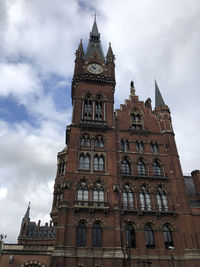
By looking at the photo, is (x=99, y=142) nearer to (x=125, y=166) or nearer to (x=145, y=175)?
(x=125, y=166)

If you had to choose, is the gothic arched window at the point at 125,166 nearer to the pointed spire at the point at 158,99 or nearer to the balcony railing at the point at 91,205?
the balcony railing at the point at 91,205

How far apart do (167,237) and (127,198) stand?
7178 mm

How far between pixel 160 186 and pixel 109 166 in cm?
829

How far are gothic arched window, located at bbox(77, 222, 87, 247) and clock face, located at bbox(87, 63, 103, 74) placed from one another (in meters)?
28.3

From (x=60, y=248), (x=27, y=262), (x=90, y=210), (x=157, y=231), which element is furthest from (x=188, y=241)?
(x=27, y=262)

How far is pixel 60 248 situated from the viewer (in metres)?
25.5

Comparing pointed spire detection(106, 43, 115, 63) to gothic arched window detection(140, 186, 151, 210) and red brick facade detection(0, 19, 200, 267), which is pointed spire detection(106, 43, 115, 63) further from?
gothic arched window detection(140, 186, 151, 210)

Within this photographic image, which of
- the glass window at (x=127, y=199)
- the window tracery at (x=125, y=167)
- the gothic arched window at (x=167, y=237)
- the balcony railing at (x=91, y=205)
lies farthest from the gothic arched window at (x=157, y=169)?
the balcony railing at (x=91, y=205)

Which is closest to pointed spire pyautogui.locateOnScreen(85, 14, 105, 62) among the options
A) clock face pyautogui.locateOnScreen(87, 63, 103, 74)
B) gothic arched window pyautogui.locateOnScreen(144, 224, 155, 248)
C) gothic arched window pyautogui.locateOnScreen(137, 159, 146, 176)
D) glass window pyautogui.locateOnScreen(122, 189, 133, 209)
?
clock face pyautogui.locateOnScreen(87, 63, 103, 74)

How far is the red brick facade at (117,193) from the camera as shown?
26703 mm

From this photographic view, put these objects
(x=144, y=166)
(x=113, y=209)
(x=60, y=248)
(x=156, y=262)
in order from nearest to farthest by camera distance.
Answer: (x=60, y=248) → (x=156, y=262) → (x=113, y=209) → (x=144, y=166)

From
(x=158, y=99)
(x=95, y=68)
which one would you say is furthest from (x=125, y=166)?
(x=95, y=68)

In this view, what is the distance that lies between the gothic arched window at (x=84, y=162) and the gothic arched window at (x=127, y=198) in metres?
6.37

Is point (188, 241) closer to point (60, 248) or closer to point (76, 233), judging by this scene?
point (76, 233)
